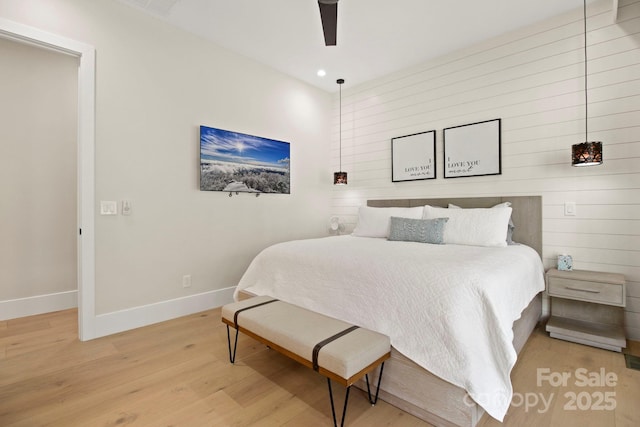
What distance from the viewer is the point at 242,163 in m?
3.61

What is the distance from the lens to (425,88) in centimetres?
379

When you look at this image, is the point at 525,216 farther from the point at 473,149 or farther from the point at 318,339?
the point at 318,339

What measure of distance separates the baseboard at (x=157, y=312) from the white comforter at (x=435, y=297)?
1208 millimetres

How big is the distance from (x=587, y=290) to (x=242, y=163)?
138 inches

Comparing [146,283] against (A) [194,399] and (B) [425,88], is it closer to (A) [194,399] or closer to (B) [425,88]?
(A) [194,399]

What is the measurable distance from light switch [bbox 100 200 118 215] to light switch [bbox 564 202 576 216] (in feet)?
13.5

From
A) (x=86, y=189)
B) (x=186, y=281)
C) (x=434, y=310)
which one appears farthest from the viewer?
(x=186, y=281)

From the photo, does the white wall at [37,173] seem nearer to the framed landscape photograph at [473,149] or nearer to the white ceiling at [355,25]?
the white ceiling at [355,25]

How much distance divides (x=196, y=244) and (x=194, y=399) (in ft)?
5.84

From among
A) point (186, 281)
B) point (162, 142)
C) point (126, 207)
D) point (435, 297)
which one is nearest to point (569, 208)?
point (435, 297)

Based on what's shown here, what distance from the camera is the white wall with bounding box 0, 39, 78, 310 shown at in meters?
3.11

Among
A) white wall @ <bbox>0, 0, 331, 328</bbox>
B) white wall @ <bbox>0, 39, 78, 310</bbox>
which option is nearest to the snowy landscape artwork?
white wall @ <bbox>0, 0, 331, 328</bbox>

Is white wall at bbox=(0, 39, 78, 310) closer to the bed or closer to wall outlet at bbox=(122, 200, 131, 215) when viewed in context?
wall outlet at bbox=(122, 200, 131, 215)

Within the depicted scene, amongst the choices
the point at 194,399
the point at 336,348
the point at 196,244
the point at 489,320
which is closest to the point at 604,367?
the point at 489,320
